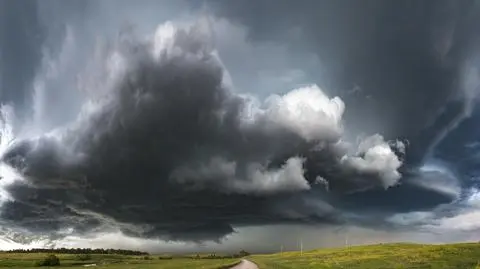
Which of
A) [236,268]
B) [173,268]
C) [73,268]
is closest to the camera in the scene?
[236,268]

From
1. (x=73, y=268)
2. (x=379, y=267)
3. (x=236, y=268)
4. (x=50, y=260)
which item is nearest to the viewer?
(x=379, y=267)

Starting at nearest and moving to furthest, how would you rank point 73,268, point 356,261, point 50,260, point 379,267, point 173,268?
1. point 379,267
2. point 356,261
3. point 173,268
4. point 73,268
5. point 50,260

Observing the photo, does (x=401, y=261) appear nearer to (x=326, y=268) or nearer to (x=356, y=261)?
(x=356, y=261)

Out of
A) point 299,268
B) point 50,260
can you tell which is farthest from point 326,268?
point 50,260

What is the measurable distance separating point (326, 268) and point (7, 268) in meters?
96.0

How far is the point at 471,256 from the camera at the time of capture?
106 metres

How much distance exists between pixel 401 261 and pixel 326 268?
18.0 metres

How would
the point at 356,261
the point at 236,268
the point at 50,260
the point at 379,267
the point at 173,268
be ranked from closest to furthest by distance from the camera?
the point at 379,267 < the point at 236,268 < the point at 356,261 < the point at 173,268 < the point at 50,260

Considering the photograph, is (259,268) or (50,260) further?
(50,260)

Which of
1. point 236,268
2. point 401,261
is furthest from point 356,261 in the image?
point 236,268

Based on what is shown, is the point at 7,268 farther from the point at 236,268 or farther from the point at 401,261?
the point at 401,261

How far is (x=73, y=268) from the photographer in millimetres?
136625

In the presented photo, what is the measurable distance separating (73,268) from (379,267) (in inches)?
3479

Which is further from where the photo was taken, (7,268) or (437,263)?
(7,268)
